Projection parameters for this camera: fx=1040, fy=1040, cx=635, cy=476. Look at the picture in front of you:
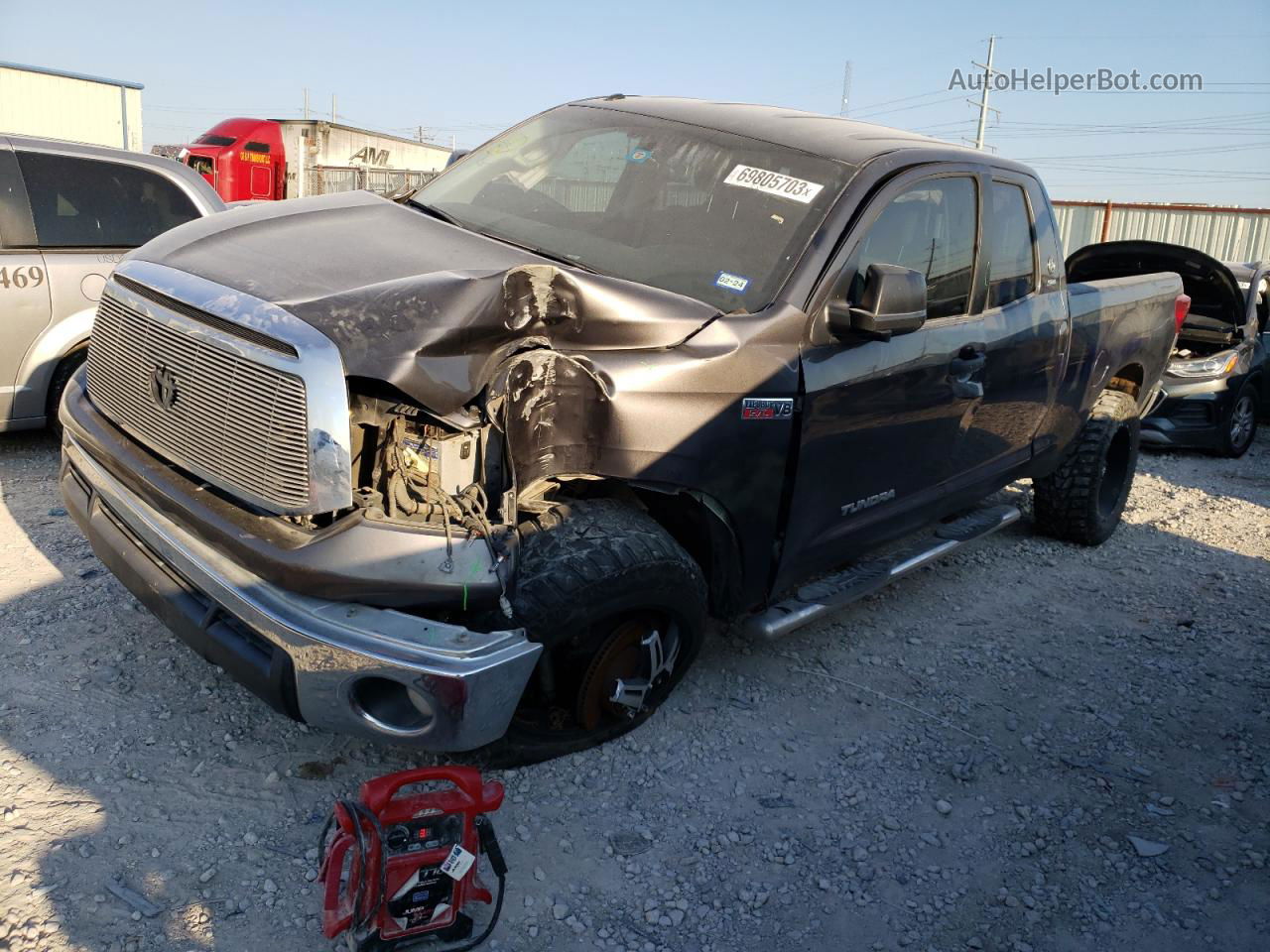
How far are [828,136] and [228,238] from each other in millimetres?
2210

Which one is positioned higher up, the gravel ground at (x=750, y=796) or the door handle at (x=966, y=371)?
the door handle at (x=966, y=371)

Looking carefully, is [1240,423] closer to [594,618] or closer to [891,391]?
[891,391]

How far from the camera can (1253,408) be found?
30.4 feet

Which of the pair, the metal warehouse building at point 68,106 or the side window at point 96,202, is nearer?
the side window at point 96,202

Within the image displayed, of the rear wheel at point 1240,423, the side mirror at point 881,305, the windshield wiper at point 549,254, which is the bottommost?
the rear wheel at point 1240,423

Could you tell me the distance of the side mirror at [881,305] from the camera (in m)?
3.43

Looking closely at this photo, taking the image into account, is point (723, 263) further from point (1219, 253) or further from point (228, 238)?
point (1219, 253)

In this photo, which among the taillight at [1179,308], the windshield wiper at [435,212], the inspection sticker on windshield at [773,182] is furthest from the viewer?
the taillight at [1179,308]

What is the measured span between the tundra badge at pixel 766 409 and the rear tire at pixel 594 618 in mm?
459

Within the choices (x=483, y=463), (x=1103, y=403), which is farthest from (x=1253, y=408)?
(x=483, y=463)

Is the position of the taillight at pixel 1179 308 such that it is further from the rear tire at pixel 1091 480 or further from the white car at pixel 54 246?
the white car at pixel 54 246

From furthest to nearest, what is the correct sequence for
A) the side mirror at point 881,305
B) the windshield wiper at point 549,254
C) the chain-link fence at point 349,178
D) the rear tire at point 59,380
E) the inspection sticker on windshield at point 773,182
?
the chain-link fence at point 349,178 < the rear tire at point 59,380 < the inspection sticker on windshield at point 773,182 < the windshield wiper at point 549,254 < the side mirror at point 881,305

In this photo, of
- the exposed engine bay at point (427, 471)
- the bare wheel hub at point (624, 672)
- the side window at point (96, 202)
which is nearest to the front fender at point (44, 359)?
the side window at point (96, 202)

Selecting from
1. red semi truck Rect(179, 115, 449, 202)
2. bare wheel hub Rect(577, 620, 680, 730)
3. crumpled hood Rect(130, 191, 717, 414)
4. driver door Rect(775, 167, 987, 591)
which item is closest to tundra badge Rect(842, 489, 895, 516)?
driver door Rect(775, 167, 987, 591)
